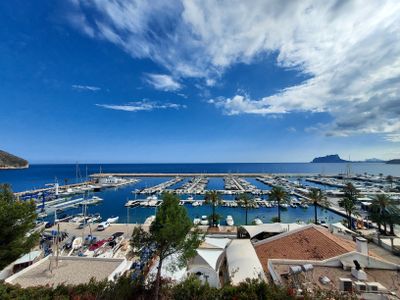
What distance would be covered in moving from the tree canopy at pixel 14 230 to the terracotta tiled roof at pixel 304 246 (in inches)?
587

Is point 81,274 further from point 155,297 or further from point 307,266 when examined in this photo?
point 307,266

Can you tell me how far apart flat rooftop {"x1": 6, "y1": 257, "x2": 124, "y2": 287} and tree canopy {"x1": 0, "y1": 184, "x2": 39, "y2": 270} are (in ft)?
9.05

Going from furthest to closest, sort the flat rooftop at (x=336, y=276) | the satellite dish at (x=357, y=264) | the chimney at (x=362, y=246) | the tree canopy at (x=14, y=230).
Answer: the chimney at (x=362, y=246), the tree canopy at (x=14, y=230), the satellite dish at (x=357, y=264), the flat rooftop at (x=336, y=276)

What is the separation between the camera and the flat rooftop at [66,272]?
14320mm

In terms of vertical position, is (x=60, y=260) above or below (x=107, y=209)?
above

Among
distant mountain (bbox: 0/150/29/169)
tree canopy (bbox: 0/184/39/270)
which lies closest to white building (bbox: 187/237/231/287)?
tree canopy (bbox: 0/184/39/270)

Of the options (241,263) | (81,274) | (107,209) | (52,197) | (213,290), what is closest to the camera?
(213,290)

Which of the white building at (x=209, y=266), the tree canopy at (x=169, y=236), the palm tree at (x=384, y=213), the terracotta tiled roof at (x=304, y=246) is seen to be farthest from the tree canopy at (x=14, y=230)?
the palm tree at (x=384, y=213)

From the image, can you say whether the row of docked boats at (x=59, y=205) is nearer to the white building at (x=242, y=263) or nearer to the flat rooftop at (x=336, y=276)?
the white building at (x=242, y=263)

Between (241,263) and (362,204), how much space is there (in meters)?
48.9

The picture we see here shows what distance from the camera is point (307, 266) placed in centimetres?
1190

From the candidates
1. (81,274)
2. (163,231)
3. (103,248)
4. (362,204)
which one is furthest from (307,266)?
(362,204)

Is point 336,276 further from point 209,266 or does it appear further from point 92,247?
point 92,247

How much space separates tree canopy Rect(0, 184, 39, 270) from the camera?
12266 millimetres
